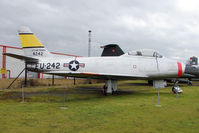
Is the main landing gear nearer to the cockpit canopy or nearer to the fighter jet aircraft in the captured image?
the fighter jet aircraft

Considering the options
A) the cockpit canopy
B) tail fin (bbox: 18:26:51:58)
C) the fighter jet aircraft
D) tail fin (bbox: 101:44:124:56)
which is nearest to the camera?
the fighter jet aircraft

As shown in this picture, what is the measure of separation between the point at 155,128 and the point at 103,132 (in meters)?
1.35

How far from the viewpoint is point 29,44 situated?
12.9 m

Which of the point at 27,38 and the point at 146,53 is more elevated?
the point at 27,38

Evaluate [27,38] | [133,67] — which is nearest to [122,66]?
[133,67]

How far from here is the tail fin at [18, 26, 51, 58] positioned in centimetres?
1287

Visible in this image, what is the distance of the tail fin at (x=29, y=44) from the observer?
1287 centimetres

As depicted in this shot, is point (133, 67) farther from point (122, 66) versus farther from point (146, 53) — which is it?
point (146, 53)

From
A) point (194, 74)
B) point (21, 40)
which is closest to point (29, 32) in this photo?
point (21, 40)

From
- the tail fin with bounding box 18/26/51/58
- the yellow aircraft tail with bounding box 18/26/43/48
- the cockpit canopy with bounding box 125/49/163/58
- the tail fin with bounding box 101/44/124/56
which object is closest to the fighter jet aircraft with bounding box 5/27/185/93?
the cockpit canopy with bounding box 125/49/163/58

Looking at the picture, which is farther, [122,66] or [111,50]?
[111,50]

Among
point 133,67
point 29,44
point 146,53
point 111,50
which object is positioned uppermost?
point 111,50

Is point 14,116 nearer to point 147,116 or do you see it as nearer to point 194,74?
point 147,116

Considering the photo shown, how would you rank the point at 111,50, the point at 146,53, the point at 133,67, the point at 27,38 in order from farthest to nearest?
the point at 111,50, the point at 27,38, the point at 146,53, the point at 133,67
